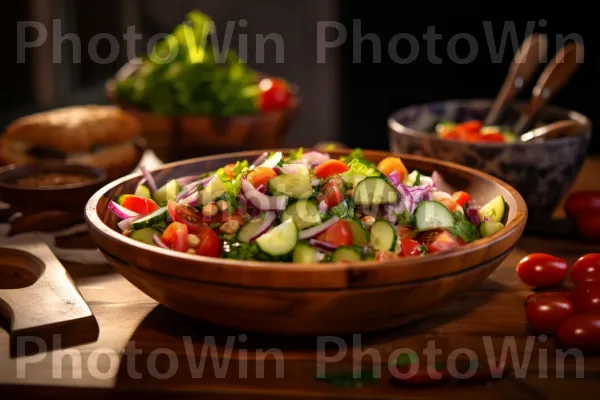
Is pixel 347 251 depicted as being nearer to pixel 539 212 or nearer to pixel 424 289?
pixel 424 289

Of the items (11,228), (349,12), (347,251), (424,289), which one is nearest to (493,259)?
(424,289)

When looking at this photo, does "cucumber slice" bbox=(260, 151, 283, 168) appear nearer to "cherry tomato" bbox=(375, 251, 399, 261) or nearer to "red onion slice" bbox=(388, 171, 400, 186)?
"red onion slice" bbox=(388, 171, 400, 186)

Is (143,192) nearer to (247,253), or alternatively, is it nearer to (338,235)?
(247,253)

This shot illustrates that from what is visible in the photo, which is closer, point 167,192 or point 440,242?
point 440,242

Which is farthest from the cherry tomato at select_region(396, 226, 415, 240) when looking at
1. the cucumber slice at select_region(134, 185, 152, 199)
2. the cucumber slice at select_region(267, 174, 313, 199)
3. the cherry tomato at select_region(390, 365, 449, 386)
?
the cucumber slice at select_region(134, 185, 152, 199)

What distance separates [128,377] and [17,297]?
1.30 ft

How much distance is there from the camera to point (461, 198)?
1.93 meters

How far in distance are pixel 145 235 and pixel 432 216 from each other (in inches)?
25.1

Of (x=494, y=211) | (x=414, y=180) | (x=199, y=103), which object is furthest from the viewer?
(x=199, y=103)

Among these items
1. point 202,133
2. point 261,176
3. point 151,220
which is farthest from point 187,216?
point 202,133

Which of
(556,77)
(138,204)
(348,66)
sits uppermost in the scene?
(556,77)

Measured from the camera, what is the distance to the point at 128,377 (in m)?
1.49

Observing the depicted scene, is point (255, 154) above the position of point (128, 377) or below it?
above

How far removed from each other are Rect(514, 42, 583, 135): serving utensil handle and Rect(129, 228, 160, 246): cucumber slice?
5.12 ft
